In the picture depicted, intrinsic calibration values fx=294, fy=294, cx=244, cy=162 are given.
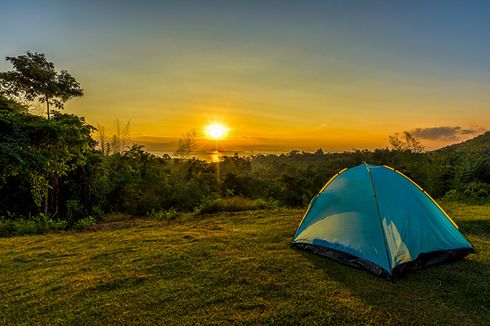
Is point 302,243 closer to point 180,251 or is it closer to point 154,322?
point 180,251

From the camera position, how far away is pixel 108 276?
182 inches

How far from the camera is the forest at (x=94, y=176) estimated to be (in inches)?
389

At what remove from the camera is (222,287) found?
410 cm

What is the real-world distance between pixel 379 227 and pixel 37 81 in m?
15.5

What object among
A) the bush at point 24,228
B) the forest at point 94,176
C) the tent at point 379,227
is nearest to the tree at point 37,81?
the forest at point 94,176

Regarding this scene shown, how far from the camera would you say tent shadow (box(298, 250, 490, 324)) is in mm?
3486

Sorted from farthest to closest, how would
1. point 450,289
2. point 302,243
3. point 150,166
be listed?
point 150,166
point 302,243
point 450,289

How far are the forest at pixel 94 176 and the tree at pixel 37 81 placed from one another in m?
0.04

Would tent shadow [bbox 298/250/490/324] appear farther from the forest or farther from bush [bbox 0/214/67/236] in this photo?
bush [bbox 0/214/67/236]

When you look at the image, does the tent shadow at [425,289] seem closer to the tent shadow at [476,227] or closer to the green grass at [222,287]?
the green grass at [222,287]

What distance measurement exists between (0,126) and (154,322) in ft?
30.3

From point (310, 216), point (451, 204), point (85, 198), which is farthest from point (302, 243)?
point (85, 198)

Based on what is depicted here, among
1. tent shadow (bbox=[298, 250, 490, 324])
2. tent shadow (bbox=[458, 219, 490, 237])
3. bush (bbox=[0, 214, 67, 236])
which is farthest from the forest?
tent shadow (bbox=[298, 250, 490, 324])

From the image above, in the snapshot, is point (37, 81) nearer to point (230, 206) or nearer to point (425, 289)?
point (230, 206)
